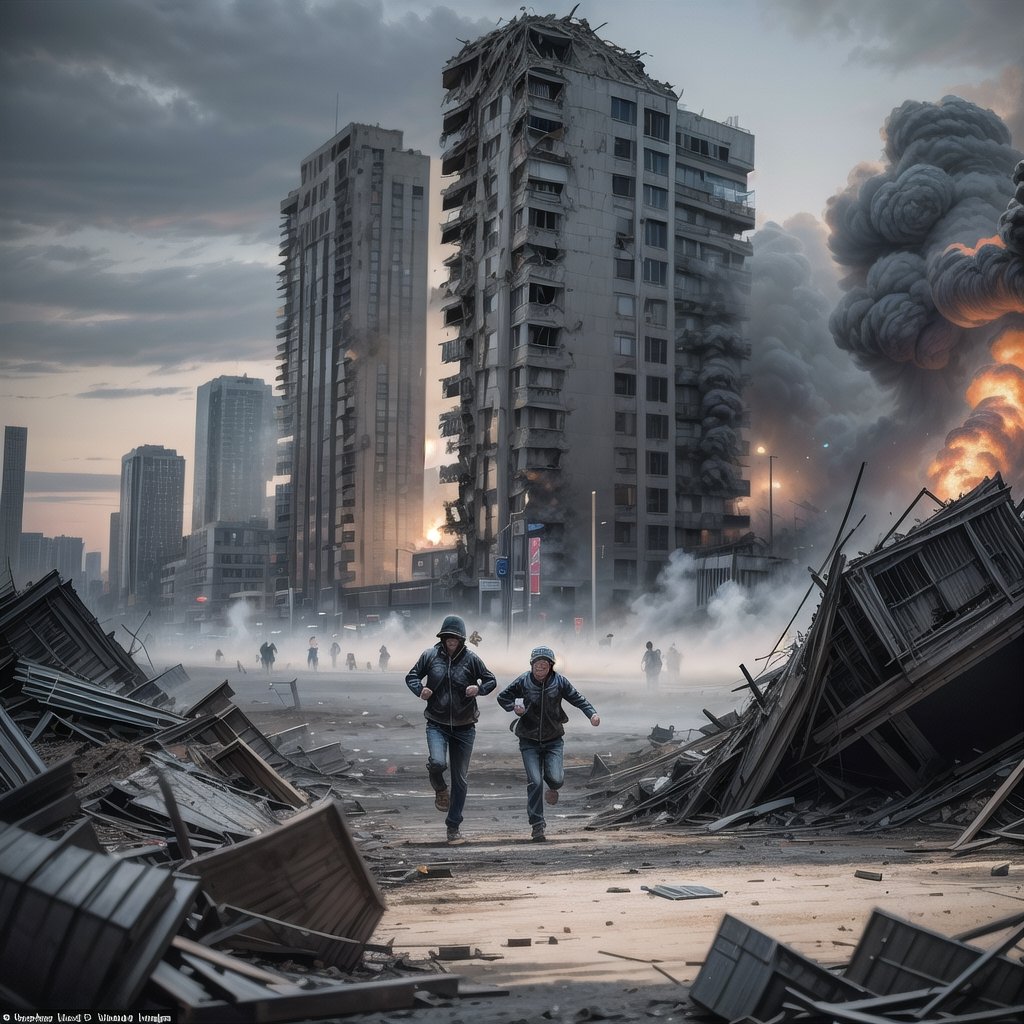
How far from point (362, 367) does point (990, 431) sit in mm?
96409

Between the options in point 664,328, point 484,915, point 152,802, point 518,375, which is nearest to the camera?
point 484,915

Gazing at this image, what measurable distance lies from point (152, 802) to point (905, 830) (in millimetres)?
7243

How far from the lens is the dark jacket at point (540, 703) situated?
10.9 m

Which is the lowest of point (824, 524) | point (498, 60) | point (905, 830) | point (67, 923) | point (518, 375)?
point (905, 830)

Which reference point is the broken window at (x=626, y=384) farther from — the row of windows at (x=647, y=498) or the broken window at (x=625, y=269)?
the broken window at (x=625, y=269)

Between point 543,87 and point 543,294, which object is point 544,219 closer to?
point 543,294

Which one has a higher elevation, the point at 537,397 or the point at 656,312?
the point at 656,312

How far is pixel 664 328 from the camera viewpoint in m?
89.4

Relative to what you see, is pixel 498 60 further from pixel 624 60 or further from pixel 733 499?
pixel 733 499

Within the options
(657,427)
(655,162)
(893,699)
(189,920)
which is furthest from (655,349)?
(189,920)

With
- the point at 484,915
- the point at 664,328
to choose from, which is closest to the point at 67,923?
the point at 484,915

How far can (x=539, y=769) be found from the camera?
11086 millimetres

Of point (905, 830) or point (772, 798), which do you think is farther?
point (772, 798)

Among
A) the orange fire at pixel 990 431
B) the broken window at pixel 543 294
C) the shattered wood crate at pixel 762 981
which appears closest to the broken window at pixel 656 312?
the broken window at pixel 543 294
